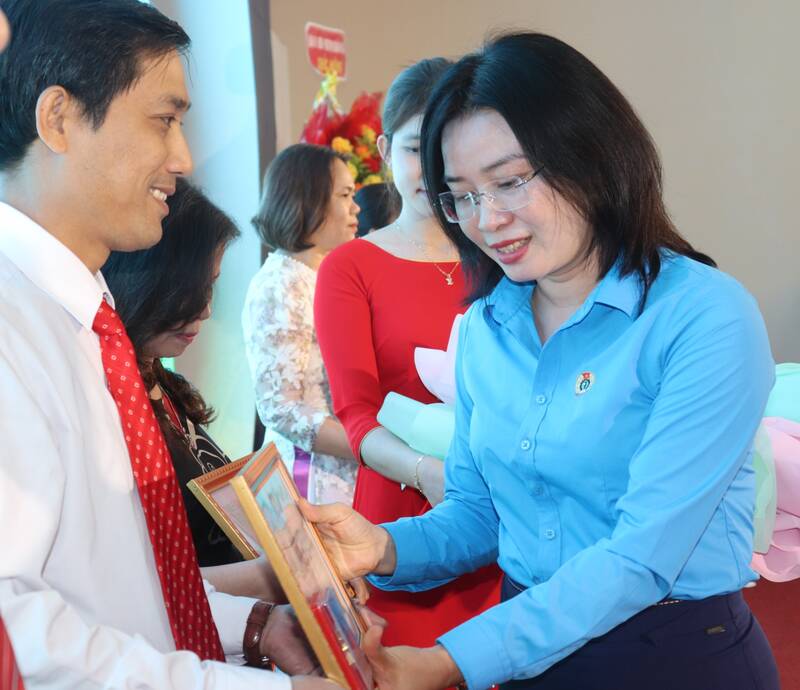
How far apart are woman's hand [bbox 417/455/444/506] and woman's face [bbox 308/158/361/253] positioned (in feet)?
4.68

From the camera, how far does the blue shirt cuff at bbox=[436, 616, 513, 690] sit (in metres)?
1.22

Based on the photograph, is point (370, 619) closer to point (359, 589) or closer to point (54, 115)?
point (359, 589)

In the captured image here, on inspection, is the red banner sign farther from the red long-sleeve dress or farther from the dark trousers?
the dark trousers

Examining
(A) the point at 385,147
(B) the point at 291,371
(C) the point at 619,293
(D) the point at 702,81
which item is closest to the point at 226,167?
(B) the point at 291,371

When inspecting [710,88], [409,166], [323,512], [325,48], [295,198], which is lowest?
[323,512]

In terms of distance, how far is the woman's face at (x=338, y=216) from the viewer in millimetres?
3189

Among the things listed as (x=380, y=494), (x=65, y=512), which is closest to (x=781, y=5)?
(x=380, y=494)

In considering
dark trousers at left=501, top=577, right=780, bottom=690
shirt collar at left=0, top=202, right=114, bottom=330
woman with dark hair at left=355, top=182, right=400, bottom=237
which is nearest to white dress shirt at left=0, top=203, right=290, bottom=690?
shirt collar at left=0, top=202, right=114, bottom=330

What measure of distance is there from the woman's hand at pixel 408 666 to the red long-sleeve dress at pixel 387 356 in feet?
2.67

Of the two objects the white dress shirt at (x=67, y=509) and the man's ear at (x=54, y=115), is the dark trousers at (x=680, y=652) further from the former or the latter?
the man's ear at (x=54, y=115)

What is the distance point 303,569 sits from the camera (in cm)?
104

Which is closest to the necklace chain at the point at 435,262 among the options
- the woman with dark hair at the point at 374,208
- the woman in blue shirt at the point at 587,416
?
the woman in blue shirt at the point at 587,416

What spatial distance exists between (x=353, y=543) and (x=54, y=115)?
2.47 ft

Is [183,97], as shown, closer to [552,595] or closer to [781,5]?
[552,595]
